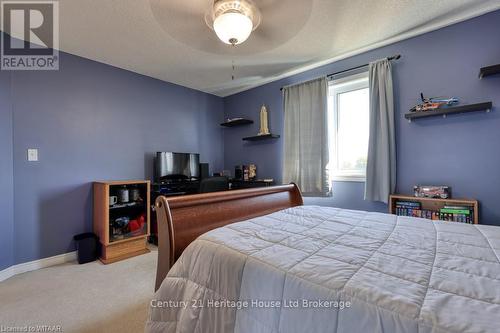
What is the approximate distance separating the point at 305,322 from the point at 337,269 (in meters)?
0.22

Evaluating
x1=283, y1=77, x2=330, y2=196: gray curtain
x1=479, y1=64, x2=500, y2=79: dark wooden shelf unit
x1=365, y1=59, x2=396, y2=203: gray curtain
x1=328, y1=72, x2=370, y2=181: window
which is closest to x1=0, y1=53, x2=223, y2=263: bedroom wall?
x1=283, y1=77, x2=330, y2=196: gray curtain

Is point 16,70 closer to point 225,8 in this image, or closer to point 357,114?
point 225,8

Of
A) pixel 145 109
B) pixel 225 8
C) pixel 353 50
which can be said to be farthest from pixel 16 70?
pixel 353 50

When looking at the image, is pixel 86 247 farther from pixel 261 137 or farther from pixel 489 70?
pixel 489 70

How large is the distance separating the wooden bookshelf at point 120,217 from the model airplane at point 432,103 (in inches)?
134

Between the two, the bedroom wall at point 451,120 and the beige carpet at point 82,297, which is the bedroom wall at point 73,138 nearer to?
the beige carpet at point 82,297

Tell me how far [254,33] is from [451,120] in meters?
2.22

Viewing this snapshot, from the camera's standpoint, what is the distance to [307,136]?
3.24 m

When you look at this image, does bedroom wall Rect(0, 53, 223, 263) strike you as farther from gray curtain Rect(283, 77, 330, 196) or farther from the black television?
gray curtain Rect(283, 77, 330, 196)

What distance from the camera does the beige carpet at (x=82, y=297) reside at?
1.63 metres

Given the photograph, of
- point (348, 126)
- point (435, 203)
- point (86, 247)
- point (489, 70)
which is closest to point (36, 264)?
point (86, 247)

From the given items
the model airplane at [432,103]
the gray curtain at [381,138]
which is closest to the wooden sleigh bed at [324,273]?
the gray curtain at [381,138]

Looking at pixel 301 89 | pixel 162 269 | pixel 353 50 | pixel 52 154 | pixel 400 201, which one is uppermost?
pixel 353 50

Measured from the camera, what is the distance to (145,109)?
11.4ft
